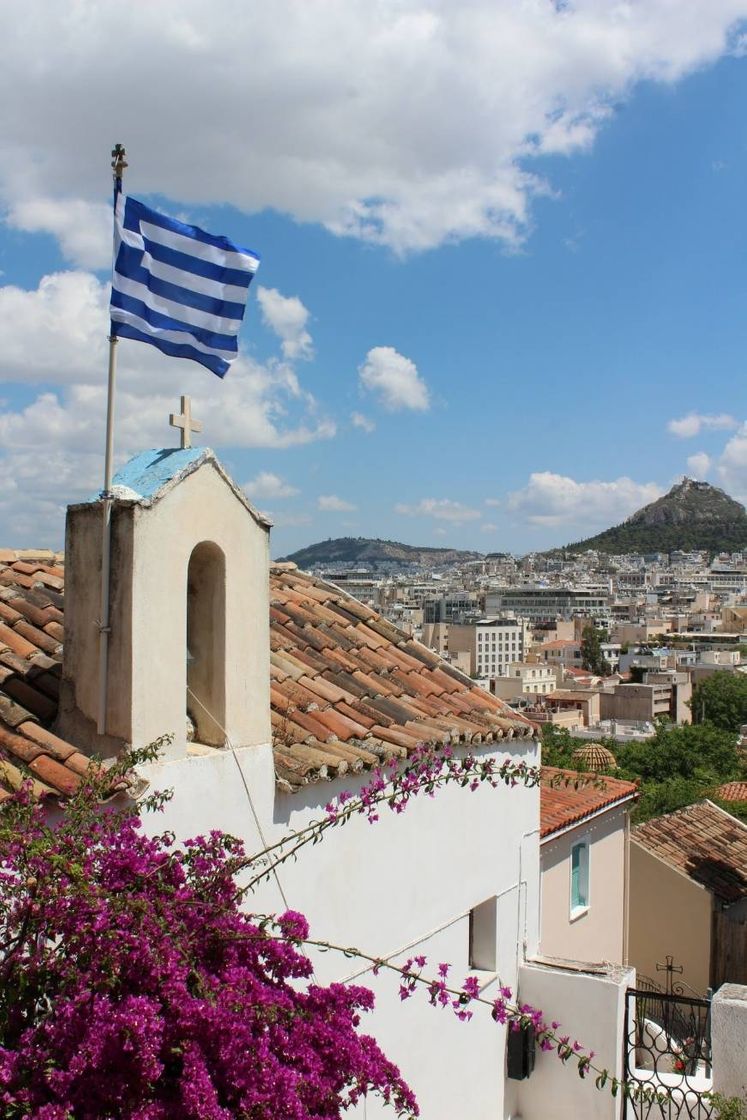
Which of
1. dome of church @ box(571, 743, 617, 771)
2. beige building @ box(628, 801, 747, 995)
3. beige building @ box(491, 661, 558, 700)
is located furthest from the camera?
beige building @ box(491, 661, 558, 700)

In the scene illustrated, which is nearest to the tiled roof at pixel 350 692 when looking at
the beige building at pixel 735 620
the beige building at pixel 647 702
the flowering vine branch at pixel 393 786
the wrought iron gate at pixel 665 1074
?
the flowering vine branch at pixel 393 786

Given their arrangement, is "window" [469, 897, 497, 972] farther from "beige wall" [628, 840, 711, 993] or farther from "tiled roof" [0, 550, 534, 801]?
"beige wall" [628, 840, 711, 993]

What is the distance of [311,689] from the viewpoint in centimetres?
709

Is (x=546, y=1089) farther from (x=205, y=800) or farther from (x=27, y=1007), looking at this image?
(x=27, y=1007)

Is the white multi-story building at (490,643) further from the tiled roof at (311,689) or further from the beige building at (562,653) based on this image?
the tiled roof at (311,689)

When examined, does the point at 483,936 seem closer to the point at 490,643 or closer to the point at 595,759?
the point at 595,759

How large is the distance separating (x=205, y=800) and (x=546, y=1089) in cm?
484

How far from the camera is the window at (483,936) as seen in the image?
804 centimetres

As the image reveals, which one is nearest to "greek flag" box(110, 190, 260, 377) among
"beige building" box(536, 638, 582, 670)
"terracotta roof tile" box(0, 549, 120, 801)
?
"terracotta roof tile" box(0, 549, 120, 801)

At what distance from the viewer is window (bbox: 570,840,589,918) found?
11.9m

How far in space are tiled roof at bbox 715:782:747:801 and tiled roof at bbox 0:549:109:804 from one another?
25.6 m

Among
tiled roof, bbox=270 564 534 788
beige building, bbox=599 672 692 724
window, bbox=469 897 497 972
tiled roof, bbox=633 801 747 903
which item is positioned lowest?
beige building, bbox=599 672 692 724

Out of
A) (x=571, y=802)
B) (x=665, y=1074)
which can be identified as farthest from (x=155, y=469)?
(x=571, y=802)

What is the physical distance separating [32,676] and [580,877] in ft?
27.6
